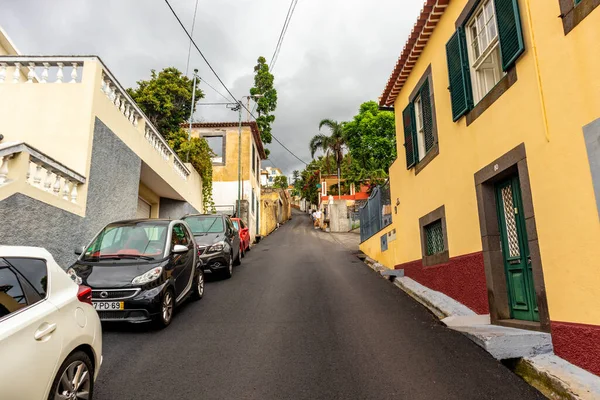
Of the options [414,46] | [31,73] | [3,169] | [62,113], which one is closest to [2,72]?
[31,73]

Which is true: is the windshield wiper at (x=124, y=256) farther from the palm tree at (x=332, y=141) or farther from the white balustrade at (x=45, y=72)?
the palm tree at (x=332, y=141)

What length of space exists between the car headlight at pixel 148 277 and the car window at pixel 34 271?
259cm

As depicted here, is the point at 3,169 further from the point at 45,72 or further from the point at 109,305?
the point at 45,72

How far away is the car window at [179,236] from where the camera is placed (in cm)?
699

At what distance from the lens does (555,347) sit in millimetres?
4184

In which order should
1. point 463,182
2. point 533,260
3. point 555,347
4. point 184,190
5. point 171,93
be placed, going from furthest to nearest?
point 171,93, point 184,190, point 463,182, point 533,260, point 555,347

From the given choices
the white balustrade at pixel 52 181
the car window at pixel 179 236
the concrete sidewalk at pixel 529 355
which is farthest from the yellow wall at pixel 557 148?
the white balustrade at pixel 52 181

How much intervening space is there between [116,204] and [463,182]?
27.0 ft

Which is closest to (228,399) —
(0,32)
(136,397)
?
(136,397)

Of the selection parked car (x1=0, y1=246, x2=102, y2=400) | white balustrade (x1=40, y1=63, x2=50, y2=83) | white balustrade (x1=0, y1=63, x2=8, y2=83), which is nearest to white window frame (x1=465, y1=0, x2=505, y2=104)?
parked car (x1=0, y1=246, x2=102, y2=400)

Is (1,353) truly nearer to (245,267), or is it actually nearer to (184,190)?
(245,267)

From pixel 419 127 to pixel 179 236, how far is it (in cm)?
623

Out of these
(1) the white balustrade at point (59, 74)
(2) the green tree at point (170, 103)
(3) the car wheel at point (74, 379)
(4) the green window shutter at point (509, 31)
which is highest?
(2) the green tree at point (170, 103)

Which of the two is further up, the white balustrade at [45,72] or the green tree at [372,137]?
the green tree at [372,137]
